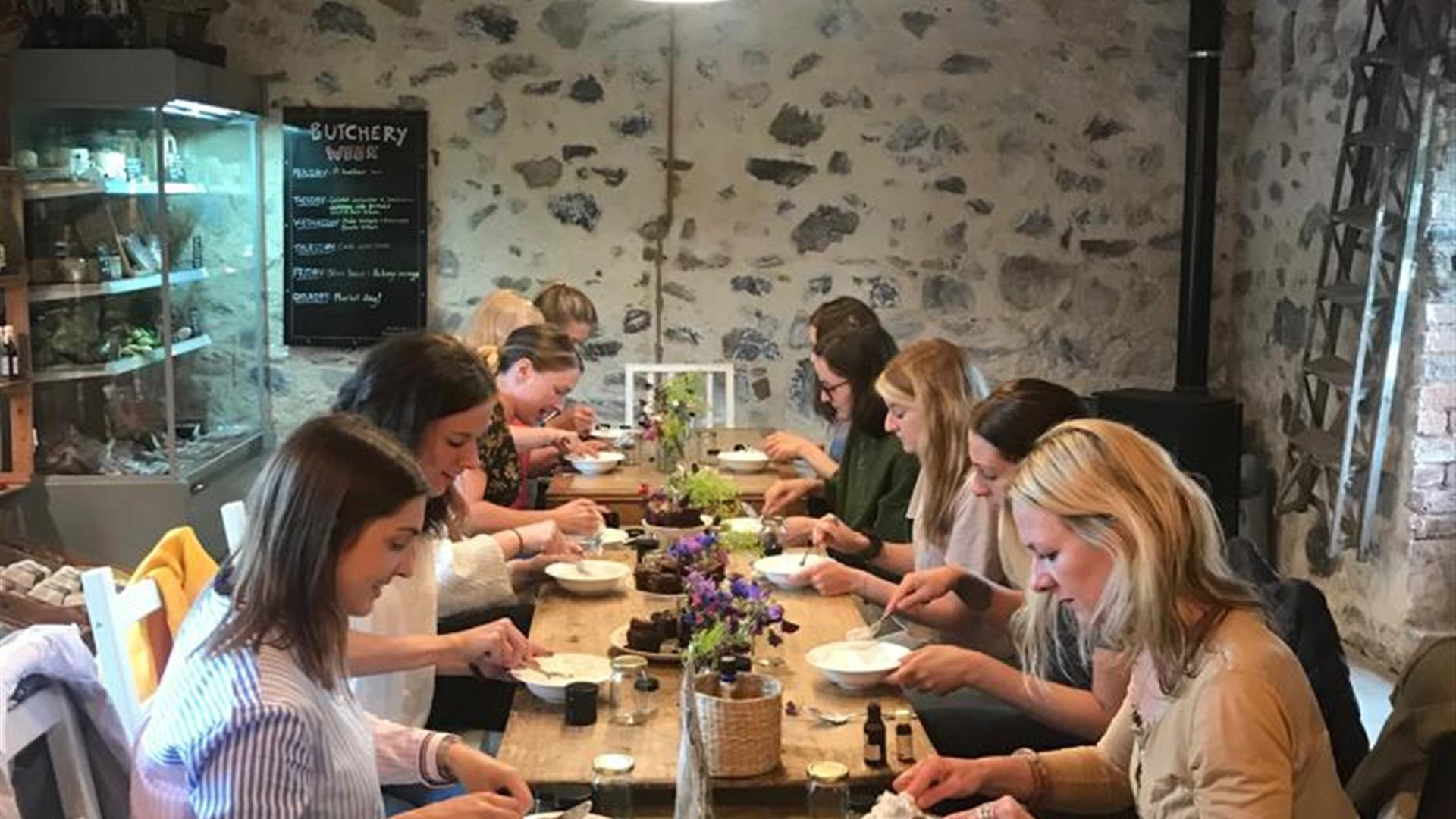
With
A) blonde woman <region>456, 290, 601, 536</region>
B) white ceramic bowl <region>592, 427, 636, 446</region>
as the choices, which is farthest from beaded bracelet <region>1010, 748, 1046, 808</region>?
white ceramic bowl <region>592, 427, 636, 446</region>

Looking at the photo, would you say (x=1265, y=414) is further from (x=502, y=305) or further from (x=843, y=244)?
(x=502, y=305)

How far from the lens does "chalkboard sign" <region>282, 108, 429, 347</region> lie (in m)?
6.33

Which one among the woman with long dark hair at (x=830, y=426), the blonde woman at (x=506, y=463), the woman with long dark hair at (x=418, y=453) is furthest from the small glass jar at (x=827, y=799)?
the woman with long dark hair at (x=830, y=426)

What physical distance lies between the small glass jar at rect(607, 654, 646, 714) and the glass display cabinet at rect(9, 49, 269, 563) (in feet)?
9.93

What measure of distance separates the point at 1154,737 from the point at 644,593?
58.2 inches

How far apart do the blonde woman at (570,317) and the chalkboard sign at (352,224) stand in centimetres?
101

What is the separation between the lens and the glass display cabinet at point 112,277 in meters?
5.06

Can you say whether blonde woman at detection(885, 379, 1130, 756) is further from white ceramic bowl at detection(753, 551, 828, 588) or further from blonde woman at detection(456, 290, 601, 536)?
blonde woman at detection(456, 290, 601, 536)

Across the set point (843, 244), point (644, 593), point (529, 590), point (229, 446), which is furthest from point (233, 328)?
point (644, 593)

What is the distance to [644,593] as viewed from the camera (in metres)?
3.28

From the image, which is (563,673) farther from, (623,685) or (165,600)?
(165,600)

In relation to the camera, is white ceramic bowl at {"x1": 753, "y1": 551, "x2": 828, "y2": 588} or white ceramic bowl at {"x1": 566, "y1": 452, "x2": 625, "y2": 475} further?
white ceramic bowl at {"x1": 566, "y1": 452, "x2": 625, "y2": 475}

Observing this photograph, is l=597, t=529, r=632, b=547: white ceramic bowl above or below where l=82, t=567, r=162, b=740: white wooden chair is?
below

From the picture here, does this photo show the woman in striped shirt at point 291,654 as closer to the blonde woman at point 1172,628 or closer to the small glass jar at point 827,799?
the small glass jar at point 827,799
